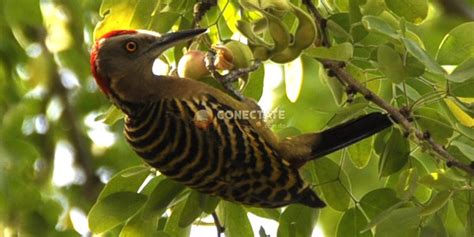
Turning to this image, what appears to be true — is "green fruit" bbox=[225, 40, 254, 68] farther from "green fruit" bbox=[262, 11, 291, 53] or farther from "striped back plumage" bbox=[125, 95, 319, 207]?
"striped back plumage" bbox=[125, 95, 319, 207]

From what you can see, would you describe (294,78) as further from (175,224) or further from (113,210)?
(113,210)

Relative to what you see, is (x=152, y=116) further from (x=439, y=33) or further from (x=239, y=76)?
(x=439, y=33)

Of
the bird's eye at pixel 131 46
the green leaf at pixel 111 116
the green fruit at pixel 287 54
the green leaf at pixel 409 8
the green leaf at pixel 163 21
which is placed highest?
the green leaf at pixel 163 21

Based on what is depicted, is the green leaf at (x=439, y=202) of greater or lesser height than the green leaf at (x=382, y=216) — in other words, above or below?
above

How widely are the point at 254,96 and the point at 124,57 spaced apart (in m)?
0.55

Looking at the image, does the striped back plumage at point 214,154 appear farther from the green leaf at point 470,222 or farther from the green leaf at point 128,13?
the green leaf at point 470,222

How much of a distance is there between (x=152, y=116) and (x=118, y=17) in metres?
0.41

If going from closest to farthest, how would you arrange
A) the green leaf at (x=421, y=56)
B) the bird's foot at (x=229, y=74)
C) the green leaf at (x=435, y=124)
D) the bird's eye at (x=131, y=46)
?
the green leaf at (x=421, y=56)
the green leaf at (x=435, y=124)
the bird's foot at (x=229, y=74)
the bird's eye at (x=131, y=46)

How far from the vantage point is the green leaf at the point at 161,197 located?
139 inches

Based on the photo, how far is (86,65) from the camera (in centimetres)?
519

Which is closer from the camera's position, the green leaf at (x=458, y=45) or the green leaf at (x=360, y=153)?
the green leaf at (x=458, y=45)

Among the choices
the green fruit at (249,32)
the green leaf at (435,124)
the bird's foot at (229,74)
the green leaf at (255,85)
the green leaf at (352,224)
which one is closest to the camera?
the green fruit at (249,32)

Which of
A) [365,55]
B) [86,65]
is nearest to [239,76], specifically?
[365,55]

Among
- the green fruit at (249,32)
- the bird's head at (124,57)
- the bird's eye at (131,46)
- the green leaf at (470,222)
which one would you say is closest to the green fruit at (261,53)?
the green fruit at (249,32)
